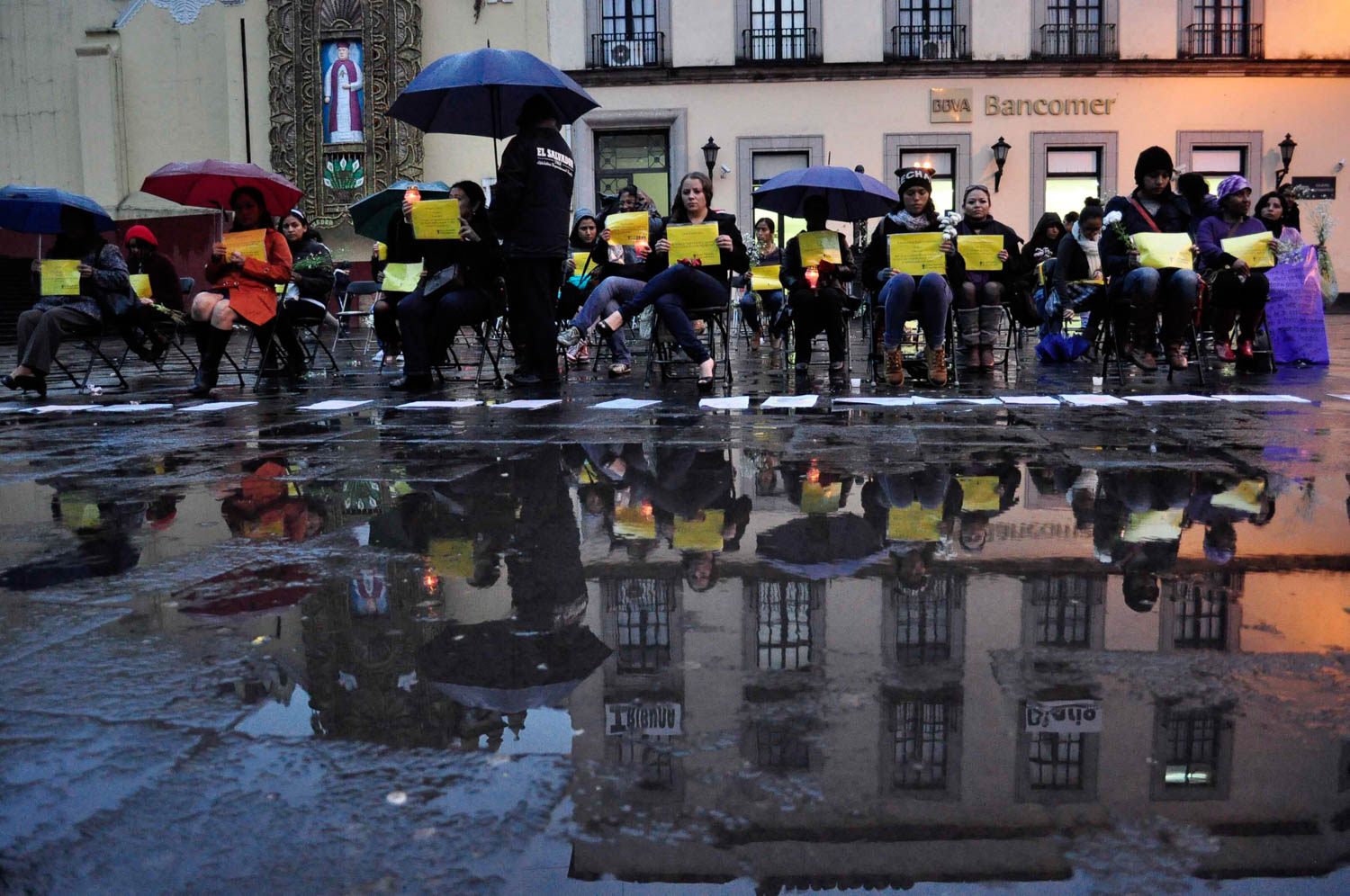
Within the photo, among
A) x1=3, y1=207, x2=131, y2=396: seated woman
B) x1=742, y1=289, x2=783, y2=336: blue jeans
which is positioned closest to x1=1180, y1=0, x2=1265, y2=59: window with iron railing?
x1=742, y1=289, x2=783, y2=336: blue jeans

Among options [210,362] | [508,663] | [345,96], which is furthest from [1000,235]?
[345,96]

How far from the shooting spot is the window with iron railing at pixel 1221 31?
26156 millimetres

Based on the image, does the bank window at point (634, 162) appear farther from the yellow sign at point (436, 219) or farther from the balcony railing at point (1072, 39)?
the yellow sign at point (436, 219)

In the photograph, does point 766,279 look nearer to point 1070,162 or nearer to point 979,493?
point 979,493

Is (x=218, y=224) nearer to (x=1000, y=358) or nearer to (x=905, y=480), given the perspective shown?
(x=1000, y=358)

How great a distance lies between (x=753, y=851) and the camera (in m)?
1.63

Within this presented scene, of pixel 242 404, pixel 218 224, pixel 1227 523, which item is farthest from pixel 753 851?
pixel 218 224

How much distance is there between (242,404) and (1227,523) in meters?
6.60

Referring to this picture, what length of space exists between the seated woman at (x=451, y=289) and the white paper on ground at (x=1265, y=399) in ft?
16.4

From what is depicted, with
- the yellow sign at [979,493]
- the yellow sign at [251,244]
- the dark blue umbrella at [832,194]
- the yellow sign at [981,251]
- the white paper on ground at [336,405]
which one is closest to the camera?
the yellow sign at [979,493]

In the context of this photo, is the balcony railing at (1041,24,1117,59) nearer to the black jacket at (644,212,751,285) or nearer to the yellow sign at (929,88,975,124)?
the yellow sign at (929,88,975,124)

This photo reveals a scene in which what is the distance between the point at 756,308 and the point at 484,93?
7.30m

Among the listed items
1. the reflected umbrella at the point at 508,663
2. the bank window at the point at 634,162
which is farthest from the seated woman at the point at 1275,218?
the bank window at the point at 634,162

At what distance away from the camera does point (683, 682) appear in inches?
89.7
